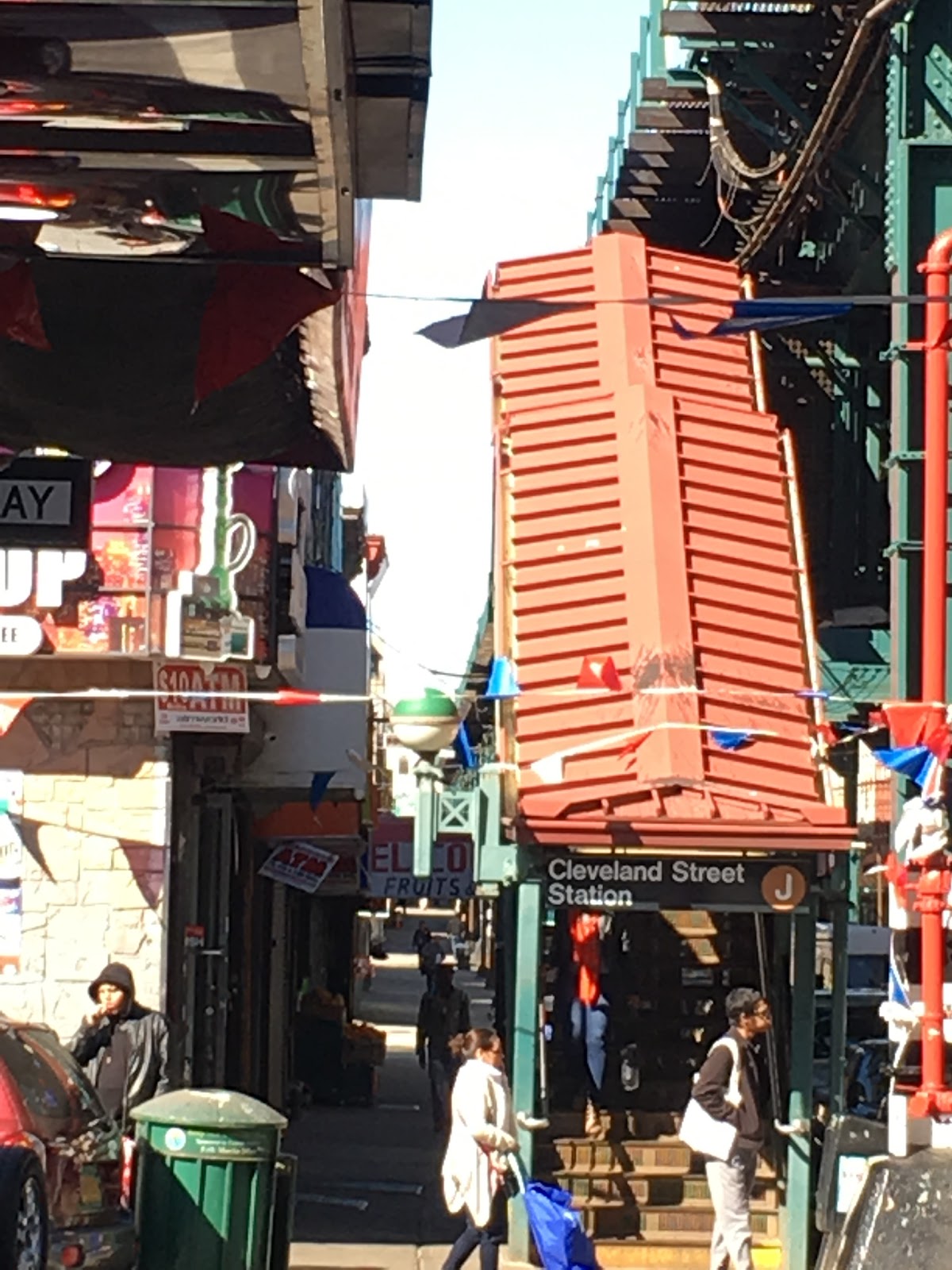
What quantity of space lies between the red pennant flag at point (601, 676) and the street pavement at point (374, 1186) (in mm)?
4032

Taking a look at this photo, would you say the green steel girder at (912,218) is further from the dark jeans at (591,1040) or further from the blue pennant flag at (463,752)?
the blue pennant flag at (463,752)

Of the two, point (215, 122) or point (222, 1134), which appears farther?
point (222, 1134)

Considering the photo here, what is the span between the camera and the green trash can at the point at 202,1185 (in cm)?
1209

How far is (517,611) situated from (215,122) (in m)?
11.8

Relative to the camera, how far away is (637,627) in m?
17.9

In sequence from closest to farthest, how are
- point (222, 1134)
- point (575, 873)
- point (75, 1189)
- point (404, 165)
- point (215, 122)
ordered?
point (215, 122)
point (404, 165)
point (75, 1189)
point (222, 1134)
point (575, 873)

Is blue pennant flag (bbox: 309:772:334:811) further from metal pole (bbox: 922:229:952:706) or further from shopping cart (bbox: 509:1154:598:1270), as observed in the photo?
metal pole (bbox: 922:229:952:706)

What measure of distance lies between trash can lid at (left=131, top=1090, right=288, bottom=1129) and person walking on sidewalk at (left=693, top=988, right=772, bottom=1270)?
3127 mm

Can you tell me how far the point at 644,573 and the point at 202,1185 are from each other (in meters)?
7.29

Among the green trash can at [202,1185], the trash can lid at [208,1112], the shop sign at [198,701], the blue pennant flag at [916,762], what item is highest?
the shop sign at [198,701]

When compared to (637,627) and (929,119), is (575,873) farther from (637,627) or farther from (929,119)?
(929,119)

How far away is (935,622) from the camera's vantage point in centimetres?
1198

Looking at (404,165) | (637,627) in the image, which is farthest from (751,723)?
(404,165)

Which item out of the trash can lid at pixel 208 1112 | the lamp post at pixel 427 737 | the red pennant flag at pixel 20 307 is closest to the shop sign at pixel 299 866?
the lamp post at pixel 427 737
